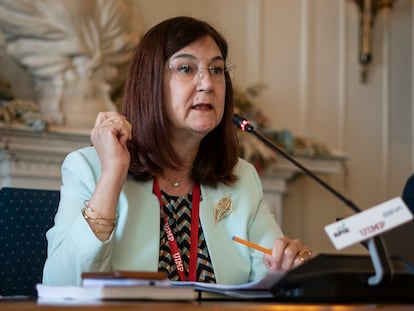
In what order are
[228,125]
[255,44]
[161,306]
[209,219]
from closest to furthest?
[161,306]
[209,219]
[228,125]
[255,44]

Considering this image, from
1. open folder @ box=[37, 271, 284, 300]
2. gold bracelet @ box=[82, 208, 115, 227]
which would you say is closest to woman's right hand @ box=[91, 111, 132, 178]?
gold bracelet @ box=[82, 208, 115, 227]

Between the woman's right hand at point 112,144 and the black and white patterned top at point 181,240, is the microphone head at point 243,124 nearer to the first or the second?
the woman's right hand at point 112,144

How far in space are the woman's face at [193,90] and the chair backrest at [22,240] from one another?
447 millimetres

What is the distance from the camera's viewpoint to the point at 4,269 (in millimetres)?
2113

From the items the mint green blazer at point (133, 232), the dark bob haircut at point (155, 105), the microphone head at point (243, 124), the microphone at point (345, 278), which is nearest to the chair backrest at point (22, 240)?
the mint green blazer at point (133, 232)

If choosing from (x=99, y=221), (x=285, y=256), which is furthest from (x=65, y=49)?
(x=285, y=256)

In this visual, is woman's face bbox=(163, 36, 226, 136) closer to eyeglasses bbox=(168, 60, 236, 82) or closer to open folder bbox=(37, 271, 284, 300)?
eyeglasses bbox=(168, 60, 236, 82)

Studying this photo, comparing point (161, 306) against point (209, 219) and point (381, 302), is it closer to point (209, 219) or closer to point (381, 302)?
point (381, 302)

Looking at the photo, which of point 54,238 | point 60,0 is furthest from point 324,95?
point 54,238

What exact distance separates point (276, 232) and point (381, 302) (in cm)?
86

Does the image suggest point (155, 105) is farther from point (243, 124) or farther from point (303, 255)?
point (303, 255)

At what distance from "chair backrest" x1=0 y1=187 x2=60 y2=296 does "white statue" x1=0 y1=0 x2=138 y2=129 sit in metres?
1.36

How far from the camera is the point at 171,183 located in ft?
7.17

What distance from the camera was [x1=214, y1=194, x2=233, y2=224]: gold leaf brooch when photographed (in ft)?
7.00
